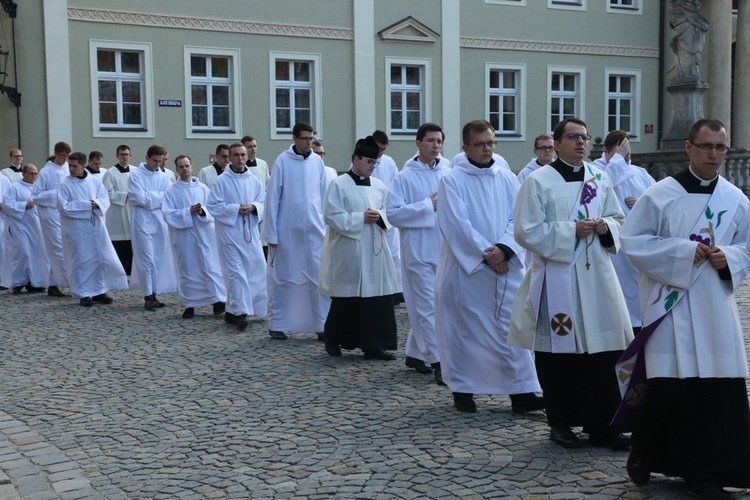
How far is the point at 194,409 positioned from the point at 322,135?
1922cm

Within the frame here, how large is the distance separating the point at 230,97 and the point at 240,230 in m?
13.0

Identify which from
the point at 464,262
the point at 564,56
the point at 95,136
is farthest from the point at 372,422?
the point at 564,56

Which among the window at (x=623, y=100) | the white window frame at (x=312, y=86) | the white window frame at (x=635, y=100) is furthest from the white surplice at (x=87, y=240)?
the white window frame at (x=635, y=100)

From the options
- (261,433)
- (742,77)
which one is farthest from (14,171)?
(742,77)

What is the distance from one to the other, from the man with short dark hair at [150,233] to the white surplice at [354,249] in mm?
4862

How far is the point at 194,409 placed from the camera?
7.83 meters

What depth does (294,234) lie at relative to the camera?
11555 millimetres

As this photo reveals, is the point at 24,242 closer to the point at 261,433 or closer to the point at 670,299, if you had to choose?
the point at 261,433

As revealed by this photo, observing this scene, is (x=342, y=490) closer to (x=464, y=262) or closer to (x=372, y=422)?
(x=372, y=422)

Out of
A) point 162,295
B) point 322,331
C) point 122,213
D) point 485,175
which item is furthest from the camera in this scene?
point 122,213

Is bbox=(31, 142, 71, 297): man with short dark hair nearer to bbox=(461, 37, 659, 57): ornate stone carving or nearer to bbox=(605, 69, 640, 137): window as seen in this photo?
bbox=(461, 37, 659, 57): ornate stone carving

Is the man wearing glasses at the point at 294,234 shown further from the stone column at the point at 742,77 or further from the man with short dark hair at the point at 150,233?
the stone column at the point at 742,77

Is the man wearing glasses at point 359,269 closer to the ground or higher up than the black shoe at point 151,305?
higher up

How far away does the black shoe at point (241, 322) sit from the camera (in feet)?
39.8
